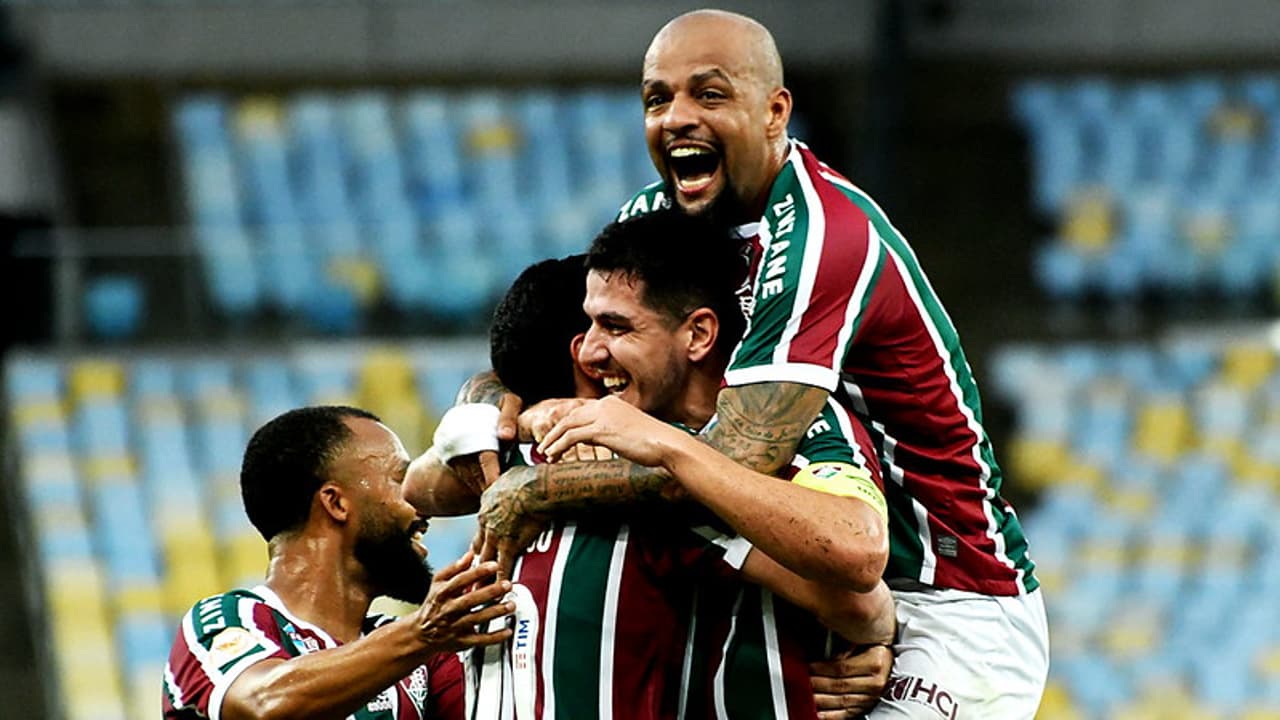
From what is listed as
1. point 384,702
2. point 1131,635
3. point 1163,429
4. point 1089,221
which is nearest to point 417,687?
point 384,702

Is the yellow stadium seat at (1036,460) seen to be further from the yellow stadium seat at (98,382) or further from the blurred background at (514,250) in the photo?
the yellow stadium seat at (98,382)

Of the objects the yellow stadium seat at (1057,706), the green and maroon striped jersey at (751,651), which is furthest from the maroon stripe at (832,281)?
the yellow stadium seat at (1057,706)

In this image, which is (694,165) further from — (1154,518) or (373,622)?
(1154,518)

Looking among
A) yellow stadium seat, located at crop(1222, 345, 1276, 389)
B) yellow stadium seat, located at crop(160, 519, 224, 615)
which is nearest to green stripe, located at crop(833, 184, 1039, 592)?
yellow stadium seat, located at crop(160, 519, 224, 615)

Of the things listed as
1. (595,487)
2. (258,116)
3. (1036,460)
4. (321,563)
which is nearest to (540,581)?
(595,487)

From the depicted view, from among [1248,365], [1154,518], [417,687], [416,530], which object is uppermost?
[416,530]

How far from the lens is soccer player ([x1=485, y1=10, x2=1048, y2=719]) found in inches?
170

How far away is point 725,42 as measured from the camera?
14.9 ft

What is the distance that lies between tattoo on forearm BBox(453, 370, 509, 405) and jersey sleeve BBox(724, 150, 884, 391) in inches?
21.5

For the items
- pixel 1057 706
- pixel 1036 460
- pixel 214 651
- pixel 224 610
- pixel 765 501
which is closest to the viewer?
pixel 765 501

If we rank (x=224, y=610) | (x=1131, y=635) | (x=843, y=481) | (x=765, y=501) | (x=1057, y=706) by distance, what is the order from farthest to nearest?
(x=1131, y=635), (x=1057, y=706), (x=224, y=610), (x=843, y=481), (x=765, y=501)

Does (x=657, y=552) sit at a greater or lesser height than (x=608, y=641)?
greater

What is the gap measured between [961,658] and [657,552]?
0.84m

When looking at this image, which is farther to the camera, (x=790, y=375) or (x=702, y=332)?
(x=702, y=332)
